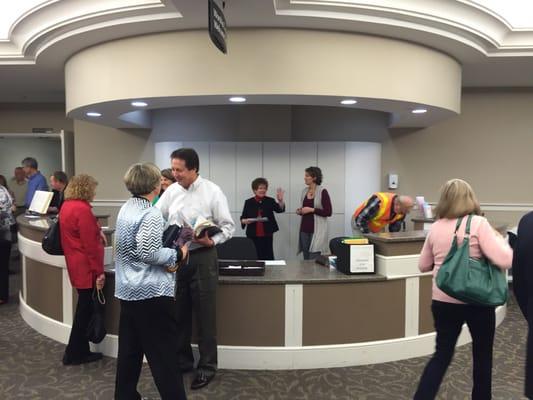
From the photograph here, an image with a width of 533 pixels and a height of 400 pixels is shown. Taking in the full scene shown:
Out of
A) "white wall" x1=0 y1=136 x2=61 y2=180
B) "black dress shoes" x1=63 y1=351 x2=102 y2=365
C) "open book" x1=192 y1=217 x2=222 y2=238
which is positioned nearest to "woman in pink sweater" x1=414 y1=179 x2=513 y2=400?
"open book" x1=192 y1=217 x2=222 y2=238

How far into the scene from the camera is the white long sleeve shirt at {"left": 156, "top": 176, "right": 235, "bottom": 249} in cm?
308

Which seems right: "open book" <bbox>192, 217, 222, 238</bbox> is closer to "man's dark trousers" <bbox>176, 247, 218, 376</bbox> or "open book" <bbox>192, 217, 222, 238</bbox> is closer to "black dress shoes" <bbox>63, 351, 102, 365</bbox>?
"man's dark trousers" <bbox>176, 247, 218, 376</bbox>

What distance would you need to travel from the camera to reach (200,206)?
122 inches

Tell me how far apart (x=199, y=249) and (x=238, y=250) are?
1.17m

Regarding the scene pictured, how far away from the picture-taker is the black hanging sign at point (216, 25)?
9.56ft

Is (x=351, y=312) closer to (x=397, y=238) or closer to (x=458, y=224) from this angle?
(x=397, y=238)

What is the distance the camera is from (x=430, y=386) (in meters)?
2.43

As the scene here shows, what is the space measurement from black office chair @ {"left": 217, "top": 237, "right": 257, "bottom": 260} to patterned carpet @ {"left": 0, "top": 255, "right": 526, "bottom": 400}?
1089 mm

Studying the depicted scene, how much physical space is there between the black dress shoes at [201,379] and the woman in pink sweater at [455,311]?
1392 millimetres

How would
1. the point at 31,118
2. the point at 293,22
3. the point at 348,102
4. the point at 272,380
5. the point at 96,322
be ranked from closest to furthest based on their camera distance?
the point at 272,380 → the point at 96,322 → the point at 293,22 → the point at 348,102 → the point at 31,118

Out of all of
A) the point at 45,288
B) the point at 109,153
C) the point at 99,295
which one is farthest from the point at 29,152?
the point at 99,295

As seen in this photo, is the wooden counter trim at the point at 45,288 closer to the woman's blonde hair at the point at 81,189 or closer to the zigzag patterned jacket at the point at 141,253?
the woman's blonde hair at the point at 81,189

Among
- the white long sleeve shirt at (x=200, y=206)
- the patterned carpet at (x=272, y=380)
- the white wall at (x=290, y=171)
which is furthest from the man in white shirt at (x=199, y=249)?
the white wall at (x=290, y=171)

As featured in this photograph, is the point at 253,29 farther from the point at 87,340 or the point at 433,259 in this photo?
the point at 87,340
